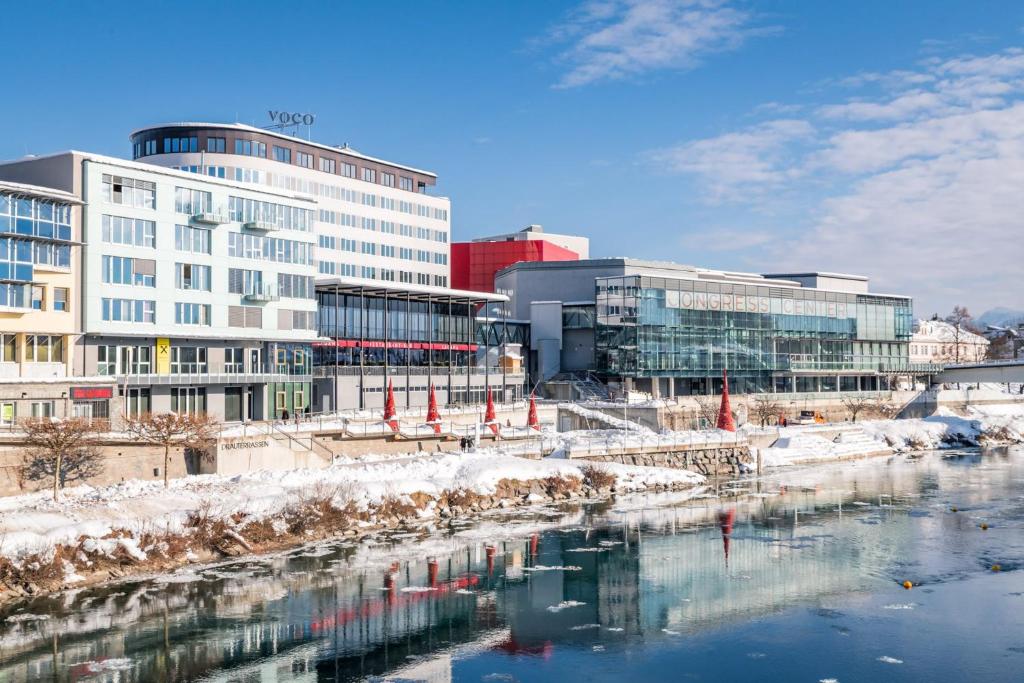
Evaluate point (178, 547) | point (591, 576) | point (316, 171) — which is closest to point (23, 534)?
point (178, 547)

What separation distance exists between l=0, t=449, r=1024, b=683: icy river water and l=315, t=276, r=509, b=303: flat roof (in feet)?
105

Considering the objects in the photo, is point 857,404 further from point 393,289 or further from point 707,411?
point 393,289

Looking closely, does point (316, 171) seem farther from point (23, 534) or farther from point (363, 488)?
point (23, 534)

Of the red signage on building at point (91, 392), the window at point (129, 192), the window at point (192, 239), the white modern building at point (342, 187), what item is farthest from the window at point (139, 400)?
the white modern building at point (342, 187)

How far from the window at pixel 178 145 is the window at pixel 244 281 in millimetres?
33054

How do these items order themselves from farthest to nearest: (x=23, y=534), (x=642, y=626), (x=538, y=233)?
(x=538, y=233)
(x=23, y=534)
(x=642, y=626)

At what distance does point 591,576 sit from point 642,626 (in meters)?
6.33

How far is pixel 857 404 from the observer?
4141 inches

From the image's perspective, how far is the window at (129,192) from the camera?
187ft

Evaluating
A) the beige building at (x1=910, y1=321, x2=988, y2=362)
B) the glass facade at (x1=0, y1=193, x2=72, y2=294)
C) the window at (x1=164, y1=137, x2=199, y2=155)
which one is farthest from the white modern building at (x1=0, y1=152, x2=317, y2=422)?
the beige building at (x1=910, y1=321, x2=988, y2=362)

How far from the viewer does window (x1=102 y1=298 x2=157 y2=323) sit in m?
56.8

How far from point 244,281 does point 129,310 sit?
8307mm

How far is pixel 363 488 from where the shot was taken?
4803 centimetres

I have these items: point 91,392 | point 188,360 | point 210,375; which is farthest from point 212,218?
point 91,392
